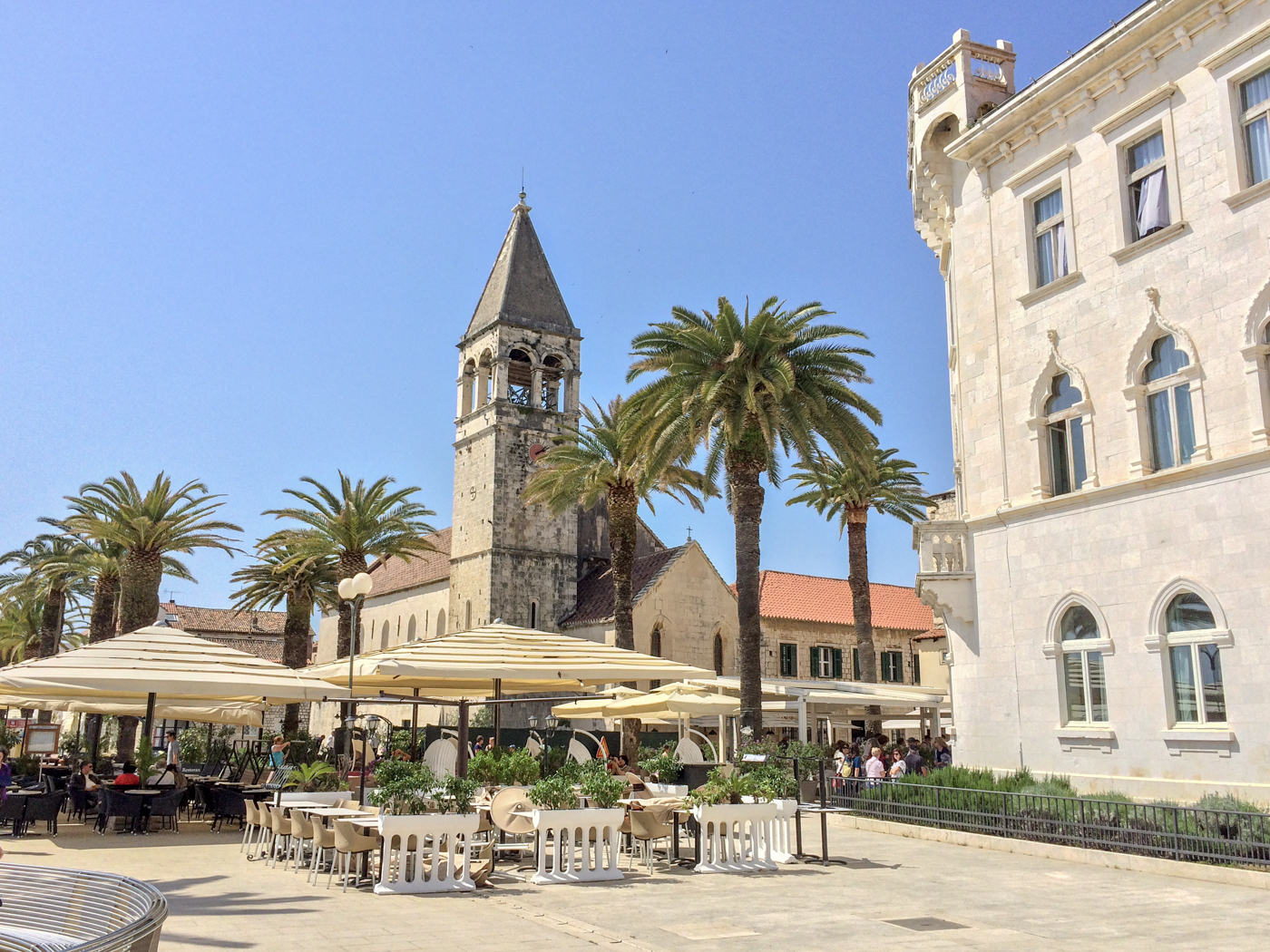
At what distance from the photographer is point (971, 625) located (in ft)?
66.3

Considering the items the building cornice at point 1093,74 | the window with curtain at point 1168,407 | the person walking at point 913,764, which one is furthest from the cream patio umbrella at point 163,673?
the building cornice at point 1093,74

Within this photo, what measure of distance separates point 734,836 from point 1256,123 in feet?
43.8

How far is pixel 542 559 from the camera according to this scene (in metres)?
49.4

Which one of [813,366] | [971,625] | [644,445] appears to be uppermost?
[813,366]

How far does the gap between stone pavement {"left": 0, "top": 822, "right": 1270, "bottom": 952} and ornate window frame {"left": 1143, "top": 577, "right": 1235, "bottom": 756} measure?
3.20m

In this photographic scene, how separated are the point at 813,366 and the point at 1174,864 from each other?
15.4 meters

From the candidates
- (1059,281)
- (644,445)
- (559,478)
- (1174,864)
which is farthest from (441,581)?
(1174,864)

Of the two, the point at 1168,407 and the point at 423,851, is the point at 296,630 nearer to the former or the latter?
the point at 423,851

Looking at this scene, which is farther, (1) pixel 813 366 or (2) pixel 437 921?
(1) pixel 813 366

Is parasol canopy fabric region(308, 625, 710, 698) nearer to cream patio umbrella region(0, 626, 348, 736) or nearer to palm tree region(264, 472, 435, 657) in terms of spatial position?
cream patio umbrella region(0, 626, 348, 736)

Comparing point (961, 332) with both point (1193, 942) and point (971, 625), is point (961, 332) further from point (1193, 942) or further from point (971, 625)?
point (1193, 942)

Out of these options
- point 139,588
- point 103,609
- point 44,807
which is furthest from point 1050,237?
point 103,609

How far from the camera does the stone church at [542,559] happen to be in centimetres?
4641

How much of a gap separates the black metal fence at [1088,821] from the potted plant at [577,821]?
6778 millimetres
